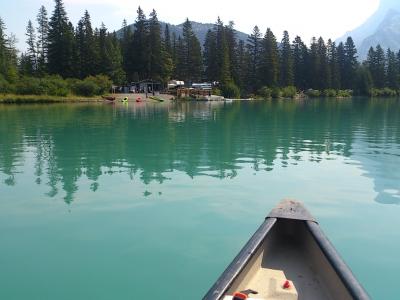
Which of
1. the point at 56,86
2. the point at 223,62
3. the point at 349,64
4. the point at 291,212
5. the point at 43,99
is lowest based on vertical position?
the point at 291,212

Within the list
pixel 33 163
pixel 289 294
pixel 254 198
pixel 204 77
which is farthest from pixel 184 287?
pixel 204 77

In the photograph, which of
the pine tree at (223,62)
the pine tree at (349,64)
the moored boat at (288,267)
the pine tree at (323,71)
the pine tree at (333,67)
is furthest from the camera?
the pine tree at (349,64)

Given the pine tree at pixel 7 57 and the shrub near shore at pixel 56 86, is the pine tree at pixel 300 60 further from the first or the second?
the pine tree at pixel 7 57

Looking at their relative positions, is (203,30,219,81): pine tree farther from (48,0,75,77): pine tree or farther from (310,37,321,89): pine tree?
(48,0,75,77): pine tree

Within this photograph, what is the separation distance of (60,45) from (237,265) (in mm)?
80631

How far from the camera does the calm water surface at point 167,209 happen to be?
20.5ft

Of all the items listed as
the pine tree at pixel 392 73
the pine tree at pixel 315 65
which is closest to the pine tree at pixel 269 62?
the pine tree at pixel 315 65

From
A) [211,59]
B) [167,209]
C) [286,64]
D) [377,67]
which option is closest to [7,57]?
[211,59]

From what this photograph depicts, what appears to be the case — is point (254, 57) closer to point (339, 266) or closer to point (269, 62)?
point (269, 62)

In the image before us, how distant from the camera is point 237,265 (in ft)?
14.5

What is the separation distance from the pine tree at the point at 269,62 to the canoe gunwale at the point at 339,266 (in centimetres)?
9226

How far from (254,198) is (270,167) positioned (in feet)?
13.5

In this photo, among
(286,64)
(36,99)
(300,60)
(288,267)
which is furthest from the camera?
(300,60)

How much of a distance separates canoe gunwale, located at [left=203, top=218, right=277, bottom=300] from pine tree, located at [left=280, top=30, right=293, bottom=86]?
324 ft
